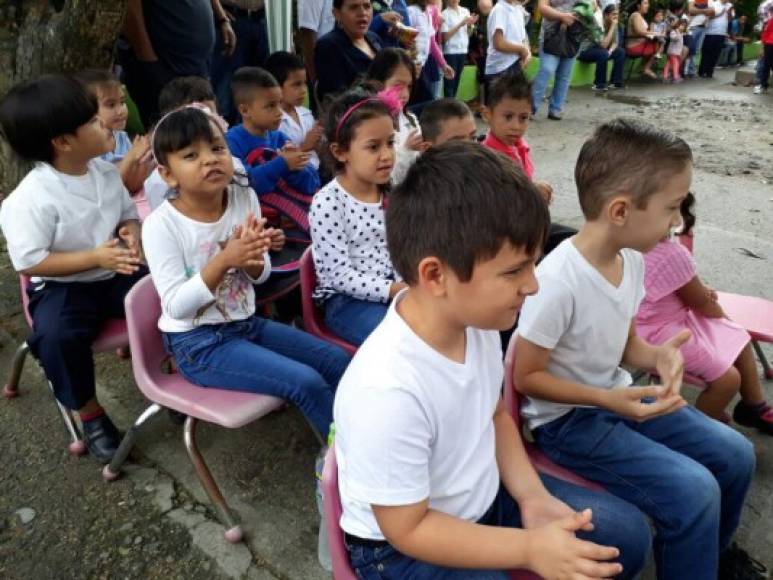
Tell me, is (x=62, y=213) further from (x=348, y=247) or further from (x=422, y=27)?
(x=422, y=27)

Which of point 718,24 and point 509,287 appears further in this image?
point 718,24

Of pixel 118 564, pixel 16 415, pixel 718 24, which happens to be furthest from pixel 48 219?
pixel 718 24

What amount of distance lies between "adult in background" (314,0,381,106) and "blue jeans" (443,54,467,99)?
339cm

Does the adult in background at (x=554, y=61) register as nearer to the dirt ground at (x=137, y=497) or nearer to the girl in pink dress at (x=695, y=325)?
the dirt ground at (x=137, y=497)

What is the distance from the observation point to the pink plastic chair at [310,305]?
222 cm

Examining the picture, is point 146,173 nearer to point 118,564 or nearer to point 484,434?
point 118,564

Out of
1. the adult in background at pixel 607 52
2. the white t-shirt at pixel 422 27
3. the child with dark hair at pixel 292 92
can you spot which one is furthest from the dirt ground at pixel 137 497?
the adult in background at pixel 607 52

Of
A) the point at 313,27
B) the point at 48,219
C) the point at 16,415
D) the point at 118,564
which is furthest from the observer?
the point at 313,27

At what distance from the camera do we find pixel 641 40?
1118cm

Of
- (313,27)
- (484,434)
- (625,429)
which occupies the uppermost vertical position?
(313,27)

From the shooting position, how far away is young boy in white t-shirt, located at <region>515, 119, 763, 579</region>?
4.67ft

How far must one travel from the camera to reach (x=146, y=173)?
2643mm

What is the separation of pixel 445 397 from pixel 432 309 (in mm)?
163

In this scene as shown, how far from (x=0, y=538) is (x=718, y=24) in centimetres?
1423
